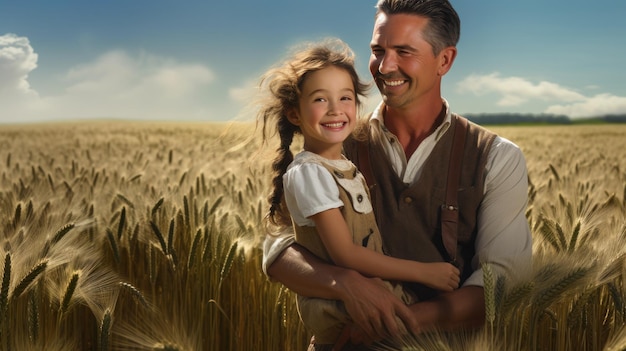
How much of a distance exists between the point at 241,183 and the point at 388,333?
9.25ft

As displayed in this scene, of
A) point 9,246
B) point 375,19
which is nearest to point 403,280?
point 375,19

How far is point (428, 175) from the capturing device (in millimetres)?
2188

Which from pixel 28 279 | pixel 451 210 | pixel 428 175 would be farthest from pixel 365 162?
pixel 28 279

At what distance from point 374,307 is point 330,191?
316mm

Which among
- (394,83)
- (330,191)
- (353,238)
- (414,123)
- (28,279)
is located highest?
(394,83)

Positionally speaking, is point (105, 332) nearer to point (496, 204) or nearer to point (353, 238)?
point (353, 238)

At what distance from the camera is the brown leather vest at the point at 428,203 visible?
7.05 feet

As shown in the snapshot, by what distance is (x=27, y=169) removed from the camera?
5.22 meters

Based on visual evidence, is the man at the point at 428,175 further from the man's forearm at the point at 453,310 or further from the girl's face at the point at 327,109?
the girl's face at the point at 327,109

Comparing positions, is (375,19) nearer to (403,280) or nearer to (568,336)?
(403,280)

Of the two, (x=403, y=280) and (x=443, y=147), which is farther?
(x=443, y=147)

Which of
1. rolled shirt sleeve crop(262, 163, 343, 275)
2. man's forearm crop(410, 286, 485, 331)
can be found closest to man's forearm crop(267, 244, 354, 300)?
rolled shirt sleeve crop(262, 163, 343, 275)

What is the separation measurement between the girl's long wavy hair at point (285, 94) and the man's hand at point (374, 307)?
0.40 meters

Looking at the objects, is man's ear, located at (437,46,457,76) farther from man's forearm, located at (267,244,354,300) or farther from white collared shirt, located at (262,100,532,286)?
man's forearm, located at (267,244,354,300)
